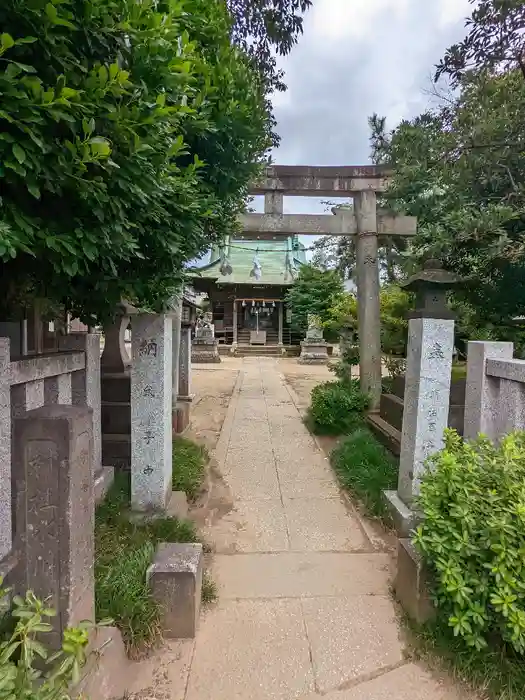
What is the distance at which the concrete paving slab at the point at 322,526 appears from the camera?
3263 millimetres

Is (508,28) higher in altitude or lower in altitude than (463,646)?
higher

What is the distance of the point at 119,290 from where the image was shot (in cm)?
252

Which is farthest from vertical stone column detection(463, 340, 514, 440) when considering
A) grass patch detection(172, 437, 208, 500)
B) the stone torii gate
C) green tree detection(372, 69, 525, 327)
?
the stone torii gate

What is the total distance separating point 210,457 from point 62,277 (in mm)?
3555

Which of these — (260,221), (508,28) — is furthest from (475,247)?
(260,221)

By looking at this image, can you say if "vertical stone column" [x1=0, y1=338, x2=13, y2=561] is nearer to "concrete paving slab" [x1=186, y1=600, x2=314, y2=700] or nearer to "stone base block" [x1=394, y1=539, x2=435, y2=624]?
"concrete paving slab" [x1=186, y1=600, x2=314, y2=700]

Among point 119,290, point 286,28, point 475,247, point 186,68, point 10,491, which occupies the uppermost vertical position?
point 286,28

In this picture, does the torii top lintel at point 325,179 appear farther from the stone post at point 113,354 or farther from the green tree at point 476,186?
the stone post at point 113,354

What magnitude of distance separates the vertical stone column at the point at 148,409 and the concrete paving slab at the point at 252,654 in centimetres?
108

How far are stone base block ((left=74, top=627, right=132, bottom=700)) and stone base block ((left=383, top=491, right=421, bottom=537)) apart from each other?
2.08 meters

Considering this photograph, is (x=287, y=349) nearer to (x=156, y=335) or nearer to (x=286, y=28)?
(x=286, y=28)

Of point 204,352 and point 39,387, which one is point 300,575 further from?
point 204,352

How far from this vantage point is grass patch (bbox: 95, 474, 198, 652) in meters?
2.17

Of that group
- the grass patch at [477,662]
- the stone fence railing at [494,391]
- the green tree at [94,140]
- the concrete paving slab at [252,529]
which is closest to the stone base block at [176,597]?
the concrete paving slab at [252,529]
